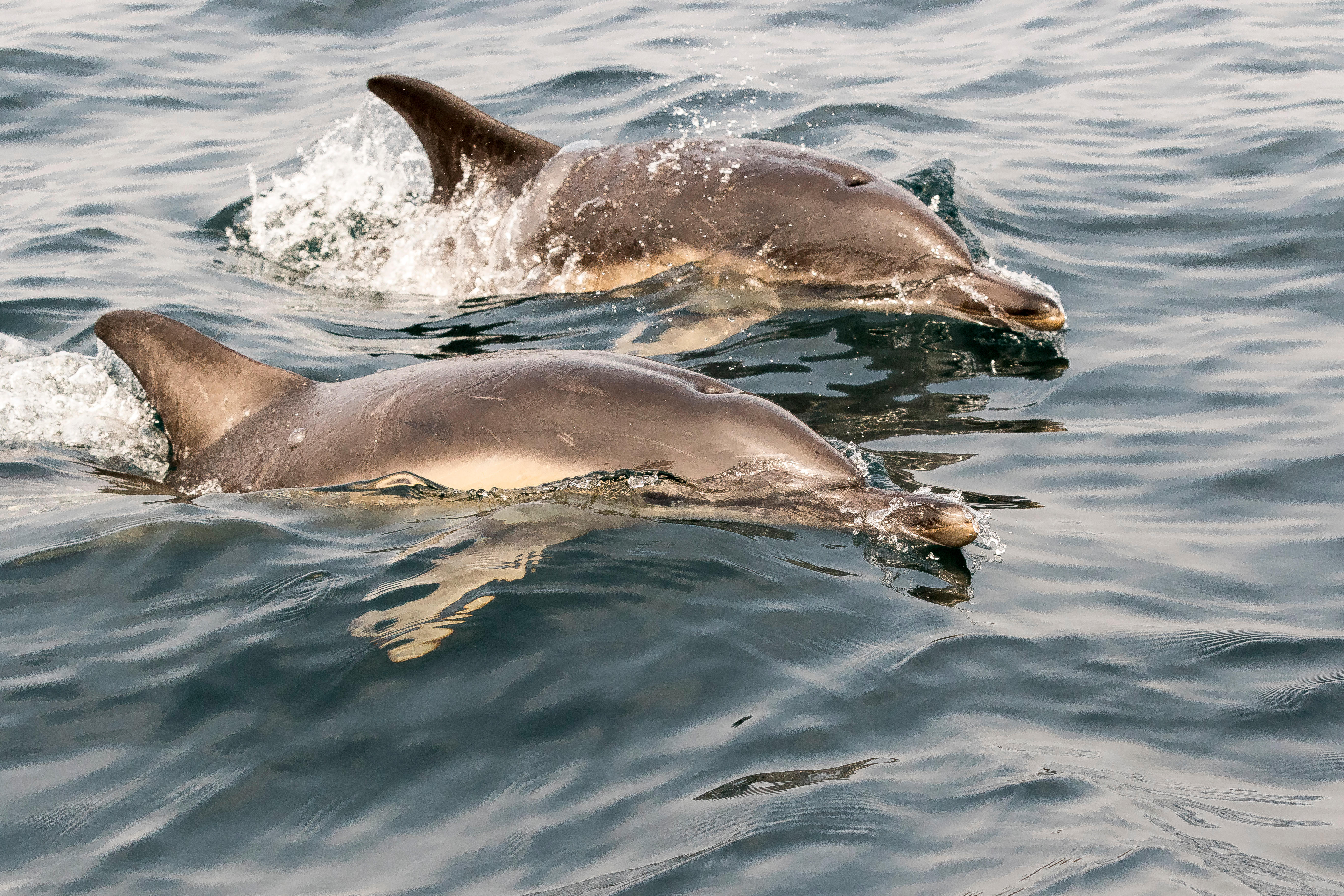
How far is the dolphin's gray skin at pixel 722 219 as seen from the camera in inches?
345

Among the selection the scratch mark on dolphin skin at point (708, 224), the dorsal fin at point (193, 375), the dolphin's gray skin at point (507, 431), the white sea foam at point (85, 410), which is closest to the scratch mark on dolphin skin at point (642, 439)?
the dolphin's gray skin at point (507, 431)

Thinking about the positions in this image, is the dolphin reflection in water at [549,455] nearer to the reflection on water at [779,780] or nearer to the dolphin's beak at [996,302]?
the reflection on water at [779,780]

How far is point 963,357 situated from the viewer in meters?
8.38

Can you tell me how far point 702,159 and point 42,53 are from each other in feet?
40.8

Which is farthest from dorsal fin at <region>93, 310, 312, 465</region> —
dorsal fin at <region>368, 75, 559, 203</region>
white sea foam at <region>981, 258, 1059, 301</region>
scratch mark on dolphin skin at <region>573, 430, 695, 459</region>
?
white sea foam at <region>981, 258, 1059, 301</region>

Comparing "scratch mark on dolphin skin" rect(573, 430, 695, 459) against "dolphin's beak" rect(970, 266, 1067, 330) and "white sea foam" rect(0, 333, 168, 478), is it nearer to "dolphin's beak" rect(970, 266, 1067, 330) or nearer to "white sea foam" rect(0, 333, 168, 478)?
"white sea foam" rect(0, 333, 168, 478)

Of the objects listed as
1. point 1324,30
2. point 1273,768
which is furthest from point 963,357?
point 1324,30

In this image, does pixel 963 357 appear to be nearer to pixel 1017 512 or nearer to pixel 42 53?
pixel 1017 512

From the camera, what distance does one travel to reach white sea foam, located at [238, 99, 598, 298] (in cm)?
988

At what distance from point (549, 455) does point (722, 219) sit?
398 centimetres

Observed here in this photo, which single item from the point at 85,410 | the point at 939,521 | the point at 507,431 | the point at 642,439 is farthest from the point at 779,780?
the point at 85,410

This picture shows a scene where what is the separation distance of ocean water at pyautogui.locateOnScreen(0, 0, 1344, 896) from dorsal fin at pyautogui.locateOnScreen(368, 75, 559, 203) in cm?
48

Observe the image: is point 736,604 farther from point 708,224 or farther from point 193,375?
point 708,224

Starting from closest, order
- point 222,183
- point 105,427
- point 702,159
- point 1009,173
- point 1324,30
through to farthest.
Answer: point 105,427 → point 702,159 → point 1009,173 → point 222,183 → point 1324,30
